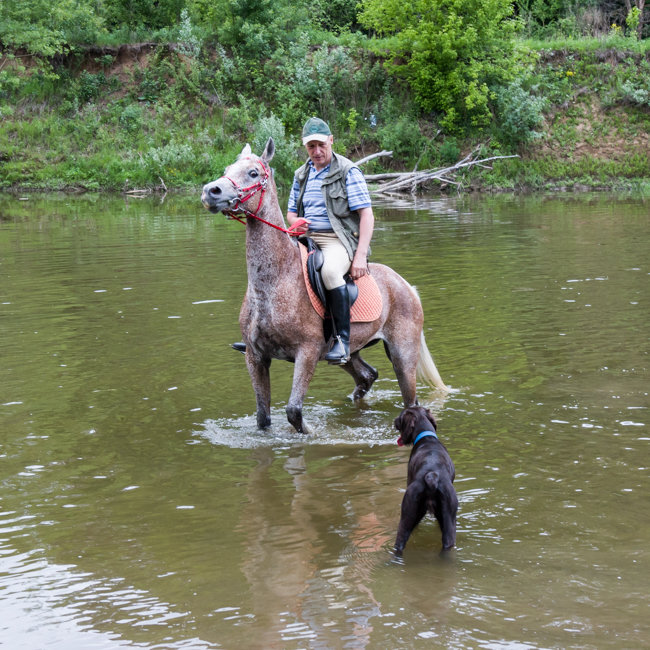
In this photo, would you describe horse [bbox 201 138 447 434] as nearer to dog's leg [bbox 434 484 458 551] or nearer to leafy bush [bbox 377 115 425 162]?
dog's leg [bbox 434 484 458 551]

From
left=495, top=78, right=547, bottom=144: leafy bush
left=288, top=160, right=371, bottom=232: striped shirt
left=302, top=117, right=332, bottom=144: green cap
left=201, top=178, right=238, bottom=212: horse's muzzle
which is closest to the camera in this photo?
left=201, top=178, right=238, bottom=212: horse's muzzle

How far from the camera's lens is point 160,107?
4359 centimetres

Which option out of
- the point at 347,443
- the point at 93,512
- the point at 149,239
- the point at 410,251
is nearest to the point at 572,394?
the point at 347,443

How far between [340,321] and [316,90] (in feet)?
119

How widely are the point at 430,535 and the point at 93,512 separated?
234 cm

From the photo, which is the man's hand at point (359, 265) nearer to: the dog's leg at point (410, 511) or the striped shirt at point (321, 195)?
the striped shirt at point (321, 195)

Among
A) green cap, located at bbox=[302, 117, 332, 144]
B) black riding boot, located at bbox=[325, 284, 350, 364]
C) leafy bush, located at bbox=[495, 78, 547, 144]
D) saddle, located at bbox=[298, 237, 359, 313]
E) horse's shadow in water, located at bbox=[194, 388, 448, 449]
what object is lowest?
horse's shadow in water, located at bbox=[194, 388, 448, 449]

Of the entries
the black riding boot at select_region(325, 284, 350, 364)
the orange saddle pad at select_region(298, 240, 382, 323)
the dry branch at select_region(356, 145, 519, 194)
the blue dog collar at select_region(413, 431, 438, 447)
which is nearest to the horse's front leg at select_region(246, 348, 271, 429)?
the black riding boot at select_region(325, 284, 350, 364)

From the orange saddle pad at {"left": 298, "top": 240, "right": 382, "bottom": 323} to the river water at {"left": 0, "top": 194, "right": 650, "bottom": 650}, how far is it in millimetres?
1070

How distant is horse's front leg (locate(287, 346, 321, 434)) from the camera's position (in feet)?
24.5

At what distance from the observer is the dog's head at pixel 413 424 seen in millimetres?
5984

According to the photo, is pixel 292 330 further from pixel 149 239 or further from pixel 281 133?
pixel 281 133

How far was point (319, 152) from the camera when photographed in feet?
24.9

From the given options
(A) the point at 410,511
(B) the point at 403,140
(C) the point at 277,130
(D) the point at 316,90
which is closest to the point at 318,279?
(A) the point at 410,511
